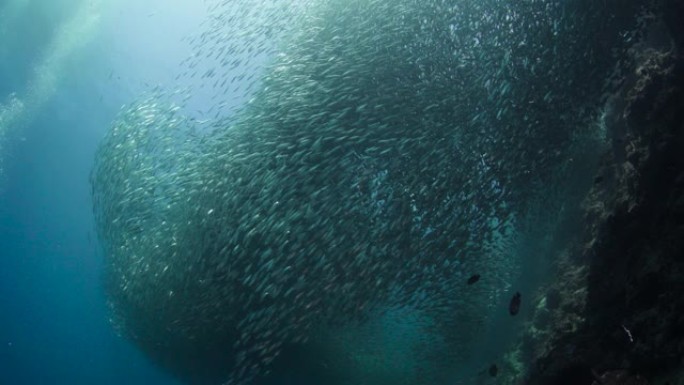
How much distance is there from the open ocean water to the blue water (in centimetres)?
1063

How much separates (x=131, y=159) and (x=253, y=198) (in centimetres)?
578

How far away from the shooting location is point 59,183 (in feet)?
118

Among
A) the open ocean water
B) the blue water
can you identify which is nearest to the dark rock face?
the open ocean water

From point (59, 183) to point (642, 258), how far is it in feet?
130

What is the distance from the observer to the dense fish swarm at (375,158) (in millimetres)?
9125

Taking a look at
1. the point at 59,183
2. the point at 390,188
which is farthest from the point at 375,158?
the point at 59,183

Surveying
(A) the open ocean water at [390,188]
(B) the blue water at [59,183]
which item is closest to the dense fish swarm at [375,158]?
(A) the open ocean water at [390,188]

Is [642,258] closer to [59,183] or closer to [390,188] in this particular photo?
[390,188]

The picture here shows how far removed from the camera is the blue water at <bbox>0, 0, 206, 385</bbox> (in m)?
25.4

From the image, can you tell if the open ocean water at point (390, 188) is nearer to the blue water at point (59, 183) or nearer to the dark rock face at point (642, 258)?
the dark rock face at point (642, 258)

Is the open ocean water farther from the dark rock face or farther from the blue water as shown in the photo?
the blue water

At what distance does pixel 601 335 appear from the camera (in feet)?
21.2

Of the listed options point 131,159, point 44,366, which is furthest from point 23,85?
point 44,366

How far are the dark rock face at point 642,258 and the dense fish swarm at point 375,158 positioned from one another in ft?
4.29
